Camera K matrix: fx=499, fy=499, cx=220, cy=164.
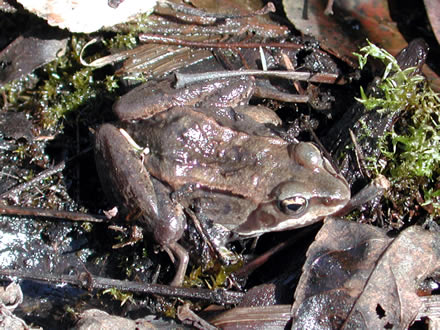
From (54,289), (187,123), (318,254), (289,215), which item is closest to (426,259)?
(318,254)

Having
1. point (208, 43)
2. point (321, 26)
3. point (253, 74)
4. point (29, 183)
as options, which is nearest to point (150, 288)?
point (29, 183)

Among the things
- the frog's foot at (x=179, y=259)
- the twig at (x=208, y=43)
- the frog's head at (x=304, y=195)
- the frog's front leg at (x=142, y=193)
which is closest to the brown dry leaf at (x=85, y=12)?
the twig at (x=208, y=43)

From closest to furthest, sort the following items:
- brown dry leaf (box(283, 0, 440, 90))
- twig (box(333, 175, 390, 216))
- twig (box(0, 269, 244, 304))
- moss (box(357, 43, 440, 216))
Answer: twig (box(0, 269, 244, 304)), twig (box(333, 175, 390, 216)), moss (box(357, 43, 440, 216)), brown dry leaf (box(283, 0, 440, 90))

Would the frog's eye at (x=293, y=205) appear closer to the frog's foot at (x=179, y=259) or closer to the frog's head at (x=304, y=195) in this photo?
the frog's head at (x=304, y=195)

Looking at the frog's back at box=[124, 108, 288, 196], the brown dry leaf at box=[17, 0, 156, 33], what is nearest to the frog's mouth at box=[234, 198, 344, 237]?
the frog's back at box=[124, 108, 288, 196]

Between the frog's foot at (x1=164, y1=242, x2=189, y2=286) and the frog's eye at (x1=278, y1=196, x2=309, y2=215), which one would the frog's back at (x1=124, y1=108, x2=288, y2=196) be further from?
the frog's foot at (x1=164, y1=242, x2=189, y2=286)

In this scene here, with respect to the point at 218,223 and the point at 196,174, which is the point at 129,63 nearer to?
the point at 196,174
